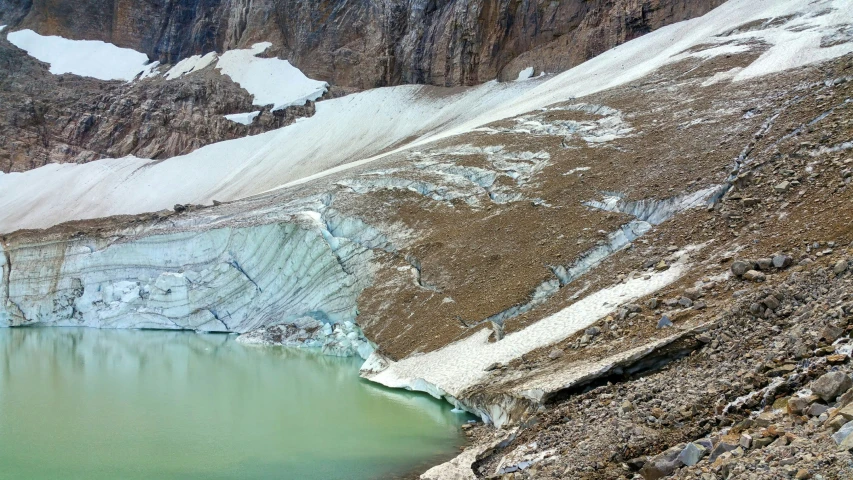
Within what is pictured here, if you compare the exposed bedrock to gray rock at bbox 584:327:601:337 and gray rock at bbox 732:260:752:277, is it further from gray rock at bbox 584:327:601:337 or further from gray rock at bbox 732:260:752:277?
gray rock at bbox 732:260:752:277

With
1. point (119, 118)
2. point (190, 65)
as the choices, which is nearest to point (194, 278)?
point (119, 118)

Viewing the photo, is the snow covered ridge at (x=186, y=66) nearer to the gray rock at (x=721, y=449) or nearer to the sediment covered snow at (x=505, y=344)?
the sediment covered snow at (x=505, y=344)


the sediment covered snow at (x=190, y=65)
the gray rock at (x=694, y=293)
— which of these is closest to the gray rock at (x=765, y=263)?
the gray rock at (x=694, y=293)

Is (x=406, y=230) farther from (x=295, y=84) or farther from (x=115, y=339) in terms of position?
(x=295, y=84)

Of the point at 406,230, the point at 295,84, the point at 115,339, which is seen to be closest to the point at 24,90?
the point at 295,84

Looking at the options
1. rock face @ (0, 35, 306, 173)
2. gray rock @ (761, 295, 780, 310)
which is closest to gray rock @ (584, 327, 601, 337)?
gray rock @ (761, 295, 780, 310)

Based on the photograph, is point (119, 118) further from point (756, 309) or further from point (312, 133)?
point (756, 309)
